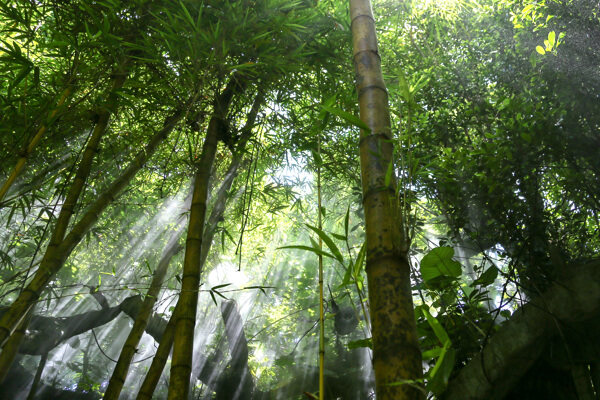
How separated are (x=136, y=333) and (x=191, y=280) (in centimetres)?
144

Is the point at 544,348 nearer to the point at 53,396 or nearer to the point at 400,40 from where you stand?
the point at 400,40

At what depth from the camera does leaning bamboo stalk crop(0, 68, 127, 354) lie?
5.04ft

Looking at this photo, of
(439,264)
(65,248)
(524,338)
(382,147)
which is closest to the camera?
(382,147)

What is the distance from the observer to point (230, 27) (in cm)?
170

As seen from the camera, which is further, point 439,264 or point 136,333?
point 136,333

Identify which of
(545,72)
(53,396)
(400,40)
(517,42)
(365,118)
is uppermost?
(400,40)

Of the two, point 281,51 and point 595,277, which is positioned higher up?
point 281,51

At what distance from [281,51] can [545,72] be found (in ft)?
4.46

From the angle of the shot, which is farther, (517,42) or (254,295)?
(254,295)

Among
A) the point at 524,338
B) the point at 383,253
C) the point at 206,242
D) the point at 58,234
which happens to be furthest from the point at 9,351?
the point at 524,338

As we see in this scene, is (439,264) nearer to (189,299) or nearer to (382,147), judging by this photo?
(382,147)

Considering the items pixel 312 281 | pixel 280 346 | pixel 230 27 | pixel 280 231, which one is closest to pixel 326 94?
pixel 230 27

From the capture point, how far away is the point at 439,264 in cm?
103

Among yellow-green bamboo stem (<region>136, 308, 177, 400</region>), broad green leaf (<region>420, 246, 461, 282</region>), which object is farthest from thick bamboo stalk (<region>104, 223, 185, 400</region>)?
broad green leaf (<region>420, 246, 461, 282</region>)
